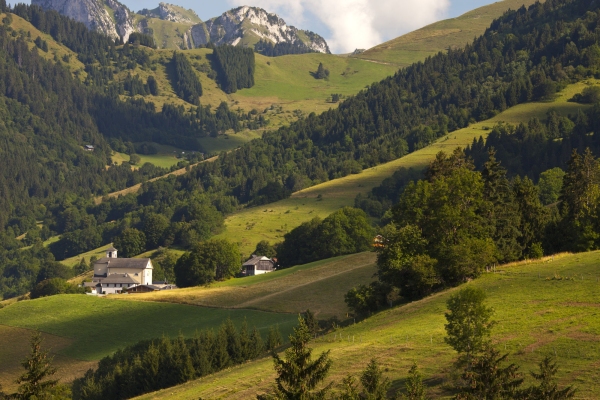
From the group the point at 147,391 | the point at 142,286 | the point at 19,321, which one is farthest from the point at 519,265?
the point at 142,286

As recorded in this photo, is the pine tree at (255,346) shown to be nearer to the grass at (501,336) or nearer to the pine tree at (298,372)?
the grass at (501,336)

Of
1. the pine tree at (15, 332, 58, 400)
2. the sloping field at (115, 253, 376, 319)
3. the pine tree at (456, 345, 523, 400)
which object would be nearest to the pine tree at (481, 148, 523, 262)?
the sloping field at (115, 253, 376, 319)

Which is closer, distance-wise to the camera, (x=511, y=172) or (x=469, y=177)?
(x=469, y=177)

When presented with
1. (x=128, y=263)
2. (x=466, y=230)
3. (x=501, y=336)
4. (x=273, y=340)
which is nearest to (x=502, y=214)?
(x=466, y=230)

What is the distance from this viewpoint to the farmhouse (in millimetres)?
175750

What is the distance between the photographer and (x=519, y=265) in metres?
78.4

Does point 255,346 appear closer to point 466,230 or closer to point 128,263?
point 466,230

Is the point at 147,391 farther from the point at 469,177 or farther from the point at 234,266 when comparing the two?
the point at 234,266

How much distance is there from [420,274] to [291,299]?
1350 inches

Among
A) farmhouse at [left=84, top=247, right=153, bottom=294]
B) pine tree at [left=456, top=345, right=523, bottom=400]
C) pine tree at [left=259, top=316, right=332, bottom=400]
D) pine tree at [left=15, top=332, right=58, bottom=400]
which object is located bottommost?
pine tree at [left=456, top=345, right=523, bottom=400]

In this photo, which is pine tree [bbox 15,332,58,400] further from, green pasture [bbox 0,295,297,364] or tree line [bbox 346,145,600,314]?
green pasture [bbox 0,295,297,364]

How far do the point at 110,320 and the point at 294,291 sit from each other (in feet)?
79.5

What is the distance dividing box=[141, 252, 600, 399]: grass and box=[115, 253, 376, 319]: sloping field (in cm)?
2239

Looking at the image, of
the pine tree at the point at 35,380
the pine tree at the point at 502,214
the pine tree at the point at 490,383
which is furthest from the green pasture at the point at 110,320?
the pine tree at the point at 490,383
